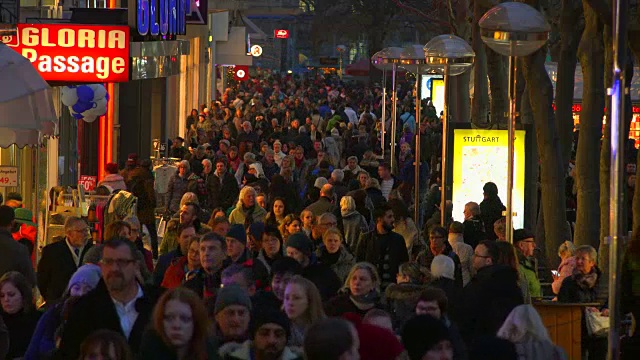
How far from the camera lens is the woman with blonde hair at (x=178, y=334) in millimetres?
7816

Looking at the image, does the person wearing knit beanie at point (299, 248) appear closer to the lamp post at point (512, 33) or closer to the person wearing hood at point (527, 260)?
the person wearing hood at point (527, 260)

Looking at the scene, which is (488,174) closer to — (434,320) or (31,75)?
(31,75)

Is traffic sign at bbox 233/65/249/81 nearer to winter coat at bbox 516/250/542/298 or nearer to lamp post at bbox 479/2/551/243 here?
lamp post at bbox 479/2/551/243

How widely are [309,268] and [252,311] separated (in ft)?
11.6

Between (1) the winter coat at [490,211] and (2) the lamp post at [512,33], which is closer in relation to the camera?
(2) the lamp post at [512,33]

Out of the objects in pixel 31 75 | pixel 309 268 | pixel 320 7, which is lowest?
pixel 309 268

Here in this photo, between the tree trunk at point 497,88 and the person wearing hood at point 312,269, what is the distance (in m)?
13.0

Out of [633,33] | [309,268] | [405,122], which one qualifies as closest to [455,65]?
[633,33]

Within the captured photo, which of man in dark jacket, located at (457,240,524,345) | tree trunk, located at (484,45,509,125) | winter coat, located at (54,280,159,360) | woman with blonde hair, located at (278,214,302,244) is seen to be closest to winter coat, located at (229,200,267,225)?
woman with blonde hair, located at (278,214,302,244)

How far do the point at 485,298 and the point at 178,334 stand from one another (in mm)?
3821

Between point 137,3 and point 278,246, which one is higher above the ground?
point 137,3

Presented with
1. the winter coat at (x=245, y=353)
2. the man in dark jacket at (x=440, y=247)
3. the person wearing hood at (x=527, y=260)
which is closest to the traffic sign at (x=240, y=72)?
the person wearing hood at (x=527, y=260)

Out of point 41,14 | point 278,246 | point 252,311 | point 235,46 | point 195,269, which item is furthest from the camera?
point 235,46

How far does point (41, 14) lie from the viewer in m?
22.6
